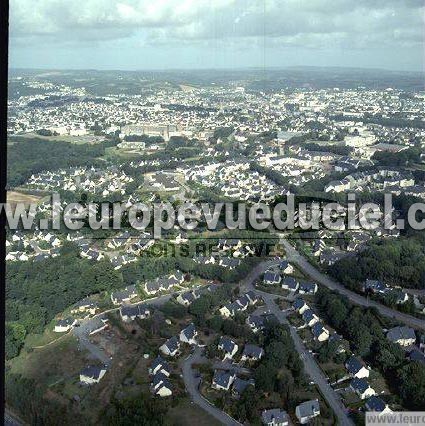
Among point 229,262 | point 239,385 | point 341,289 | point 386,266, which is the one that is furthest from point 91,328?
point 386,266

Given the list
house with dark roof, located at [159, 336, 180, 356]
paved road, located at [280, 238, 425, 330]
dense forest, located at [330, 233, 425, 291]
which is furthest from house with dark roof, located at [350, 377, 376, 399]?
dense forest, located at [330, 233, 425, 291]

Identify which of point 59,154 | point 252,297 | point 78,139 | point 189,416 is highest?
point 78,139

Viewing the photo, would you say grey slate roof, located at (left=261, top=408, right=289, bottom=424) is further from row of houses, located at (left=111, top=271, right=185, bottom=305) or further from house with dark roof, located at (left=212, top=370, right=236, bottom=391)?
row of houses, located at (left=111, top=271, right=185, bottom=305)

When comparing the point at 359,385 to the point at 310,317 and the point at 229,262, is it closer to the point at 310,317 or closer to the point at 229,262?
the point at 310,317

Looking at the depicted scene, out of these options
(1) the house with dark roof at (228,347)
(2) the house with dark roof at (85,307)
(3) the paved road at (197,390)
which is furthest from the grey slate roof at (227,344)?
(2) the house with dark roof at (85,307)

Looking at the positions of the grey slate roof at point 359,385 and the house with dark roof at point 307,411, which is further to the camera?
the grey slate roof at point 359,385

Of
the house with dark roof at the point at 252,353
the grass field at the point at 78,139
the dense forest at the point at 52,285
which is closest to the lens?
the house with dark roof at the point at 252,353

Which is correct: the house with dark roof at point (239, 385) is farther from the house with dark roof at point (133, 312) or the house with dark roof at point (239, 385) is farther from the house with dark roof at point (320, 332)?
the house with dark roof at point (133, 312)

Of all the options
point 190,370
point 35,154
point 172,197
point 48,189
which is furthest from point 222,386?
point 35,154
